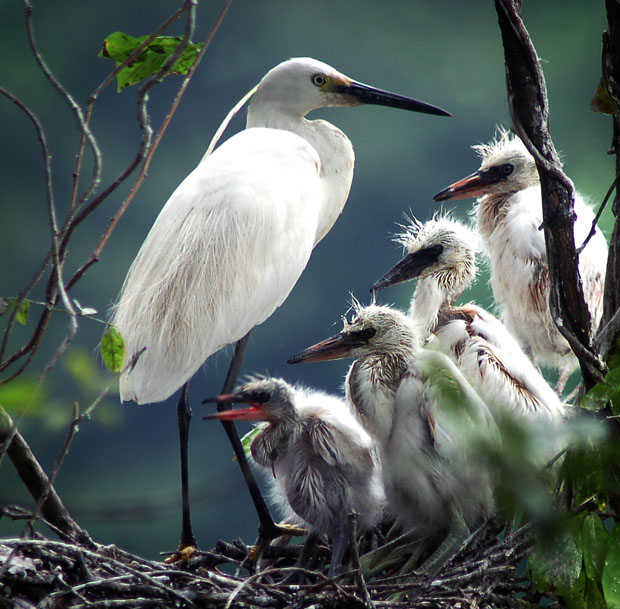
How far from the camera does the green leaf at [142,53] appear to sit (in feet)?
3.51

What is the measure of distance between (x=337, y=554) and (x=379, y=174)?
Result: 1763 mm

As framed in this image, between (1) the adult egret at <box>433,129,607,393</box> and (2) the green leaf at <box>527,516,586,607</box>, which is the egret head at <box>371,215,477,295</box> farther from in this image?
(2) the green leaf at <box>527,516,586,607</box>

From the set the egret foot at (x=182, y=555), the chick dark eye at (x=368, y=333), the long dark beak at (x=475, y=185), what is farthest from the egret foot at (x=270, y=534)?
the long dark beak at (x=475, y=185)

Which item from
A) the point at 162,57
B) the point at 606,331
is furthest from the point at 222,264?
the point at 606,331

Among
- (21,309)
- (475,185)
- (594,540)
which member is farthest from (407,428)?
(475,185)

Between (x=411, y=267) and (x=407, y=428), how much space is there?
44cm

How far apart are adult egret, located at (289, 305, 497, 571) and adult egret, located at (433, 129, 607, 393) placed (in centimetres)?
46

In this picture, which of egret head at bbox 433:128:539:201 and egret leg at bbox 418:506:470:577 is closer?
egret leg at bbox 418:506:470:577

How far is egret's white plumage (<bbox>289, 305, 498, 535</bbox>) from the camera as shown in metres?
1.42

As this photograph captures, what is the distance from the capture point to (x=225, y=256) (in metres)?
1.57

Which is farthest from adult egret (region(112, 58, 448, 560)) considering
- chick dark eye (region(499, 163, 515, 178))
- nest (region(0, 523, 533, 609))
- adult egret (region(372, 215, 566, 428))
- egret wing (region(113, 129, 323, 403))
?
chick dark eye (region(499, 163, 515, 178))

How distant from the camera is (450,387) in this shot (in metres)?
0.41

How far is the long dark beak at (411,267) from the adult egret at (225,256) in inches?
7.2

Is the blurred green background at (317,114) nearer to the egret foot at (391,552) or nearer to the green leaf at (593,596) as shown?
the egret foot at (391,552)
